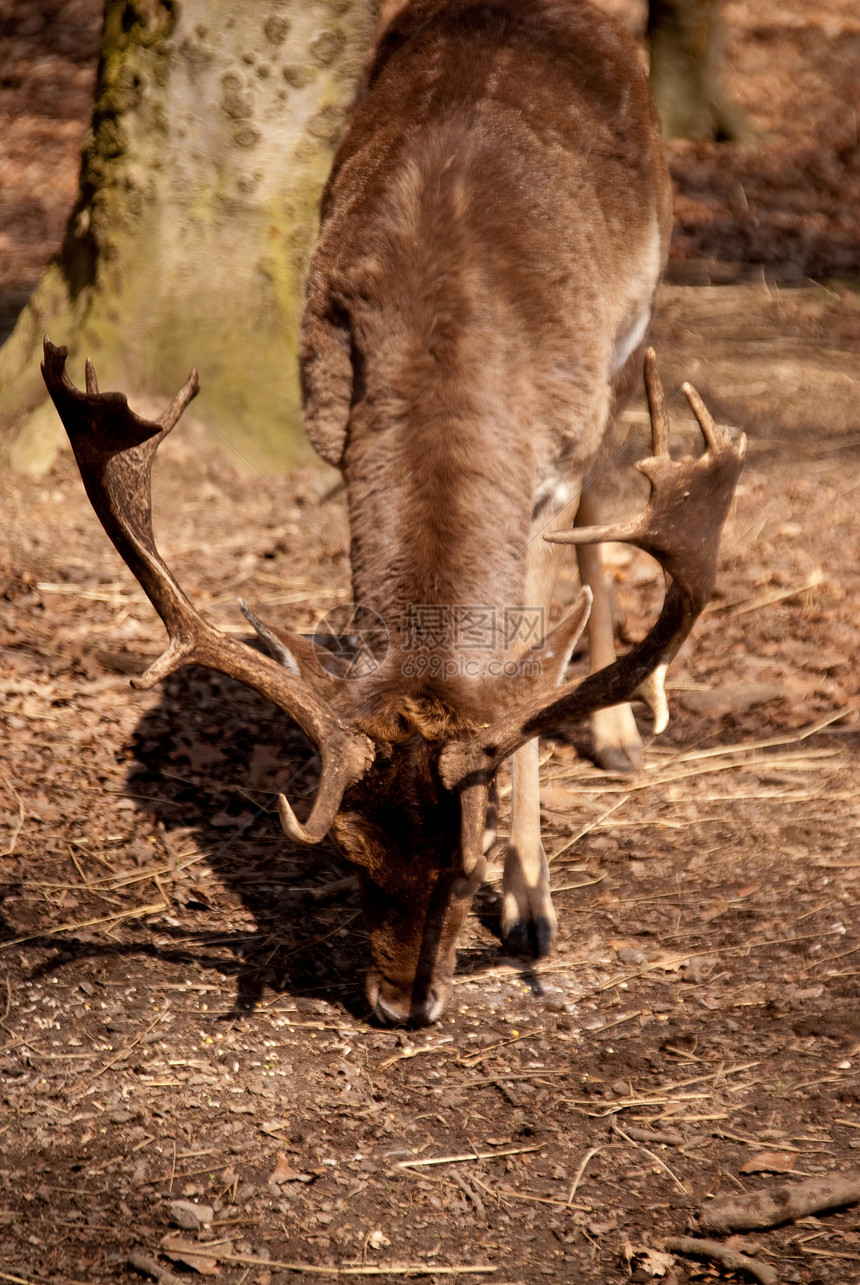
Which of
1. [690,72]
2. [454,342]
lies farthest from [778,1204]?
[690,72]

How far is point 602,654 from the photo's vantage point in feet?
20.2

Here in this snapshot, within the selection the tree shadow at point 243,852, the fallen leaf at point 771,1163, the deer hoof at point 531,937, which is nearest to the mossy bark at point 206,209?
the tree shadow at point 243,852

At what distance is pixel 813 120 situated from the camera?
16.5 m

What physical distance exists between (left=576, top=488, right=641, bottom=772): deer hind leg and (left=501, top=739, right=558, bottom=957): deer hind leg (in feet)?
3.18

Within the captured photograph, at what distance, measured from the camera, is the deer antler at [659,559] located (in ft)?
11.0

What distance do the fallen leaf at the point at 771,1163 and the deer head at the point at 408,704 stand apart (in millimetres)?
974

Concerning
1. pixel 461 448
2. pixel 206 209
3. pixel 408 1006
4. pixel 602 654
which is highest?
pixel 461 448

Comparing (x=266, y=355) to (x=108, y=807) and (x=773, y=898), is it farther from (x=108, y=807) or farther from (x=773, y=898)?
(x=773, y=898)

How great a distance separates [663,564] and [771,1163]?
1.54 m

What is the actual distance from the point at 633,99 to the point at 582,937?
11.4 feet

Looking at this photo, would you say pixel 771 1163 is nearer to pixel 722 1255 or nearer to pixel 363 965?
pixel 722 1255

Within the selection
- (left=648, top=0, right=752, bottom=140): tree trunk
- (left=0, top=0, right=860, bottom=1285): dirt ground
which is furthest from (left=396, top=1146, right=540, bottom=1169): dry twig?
(left=648, top=0, right=752, bottom=140): tree trunk

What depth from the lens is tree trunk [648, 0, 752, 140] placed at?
1353 centimetres

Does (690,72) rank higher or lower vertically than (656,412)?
lower
